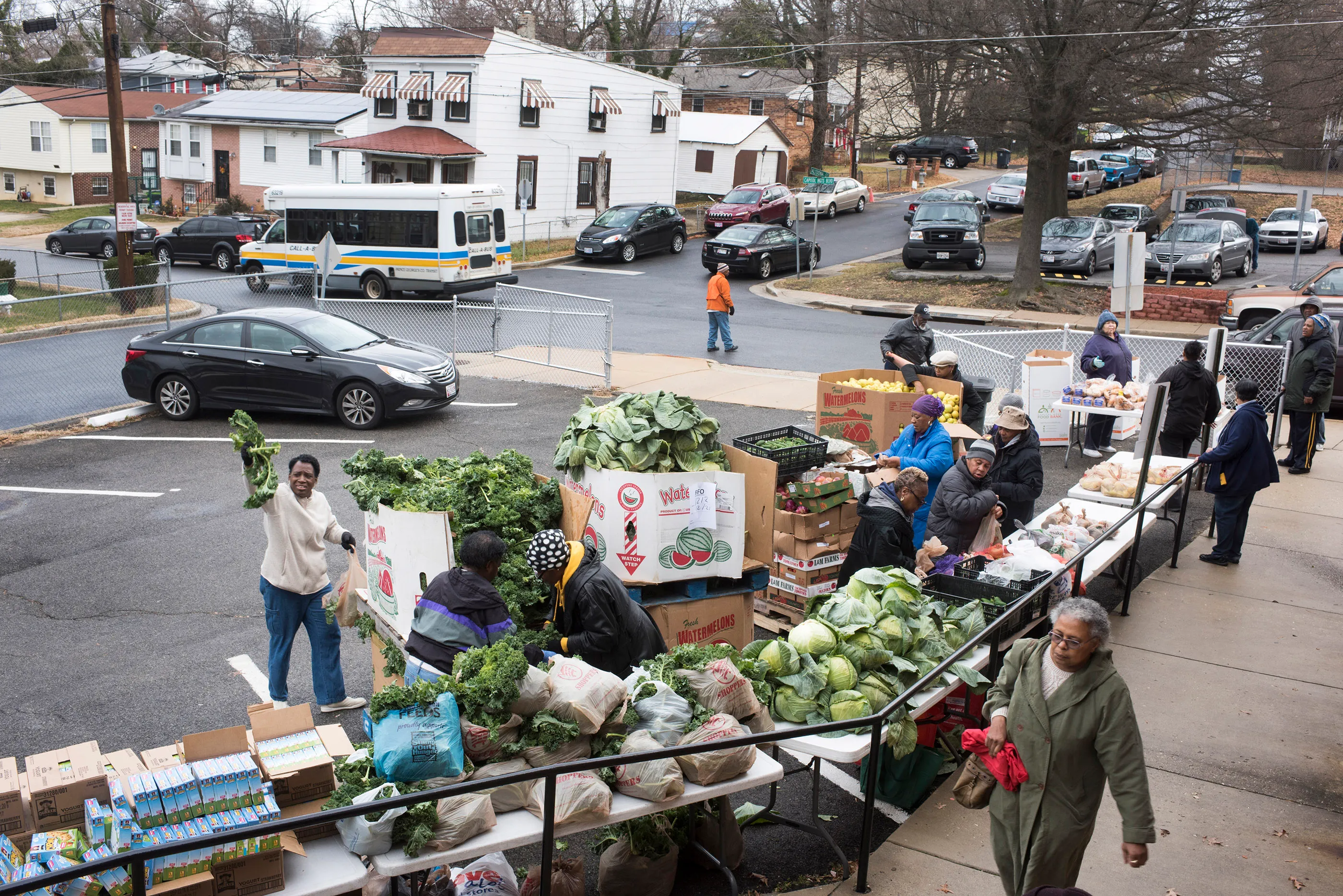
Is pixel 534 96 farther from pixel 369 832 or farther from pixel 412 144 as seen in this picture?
pixel 369 832

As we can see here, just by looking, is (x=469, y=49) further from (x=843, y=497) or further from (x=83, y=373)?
(x=843, y=497)

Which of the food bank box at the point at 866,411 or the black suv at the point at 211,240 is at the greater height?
the black suv at the point at 211,240

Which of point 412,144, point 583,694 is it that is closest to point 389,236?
point 412,144

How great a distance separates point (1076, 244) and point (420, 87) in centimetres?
2149

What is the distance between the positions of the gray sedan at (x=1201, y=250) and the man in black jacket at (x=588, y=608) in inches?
1027

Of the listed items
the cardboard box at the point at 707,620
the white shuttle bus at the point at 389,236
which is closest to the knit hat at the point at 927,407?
the cardboard box at the point at 707,620

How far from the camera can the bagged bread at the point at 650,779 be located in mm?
4629

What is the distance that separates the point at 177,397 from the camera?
599 inches

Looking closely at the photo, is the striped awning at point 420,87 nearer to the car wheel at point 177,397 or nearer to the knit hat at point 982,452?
the car wheel at point 177,397

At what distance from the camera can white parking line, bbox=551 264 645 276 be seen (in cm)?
3234

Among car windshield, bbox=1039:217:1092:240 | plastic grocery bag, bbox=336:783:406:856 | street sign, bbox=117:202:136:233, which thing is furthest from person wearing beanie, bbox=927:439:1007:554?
car windshield, bbox=1039:217:1092:240

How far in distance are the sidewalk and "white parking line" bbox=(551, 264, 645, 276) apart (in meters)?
23.1

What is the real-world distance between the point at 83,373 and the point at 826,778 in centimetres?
1586

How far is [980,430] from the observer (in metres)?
12.7
